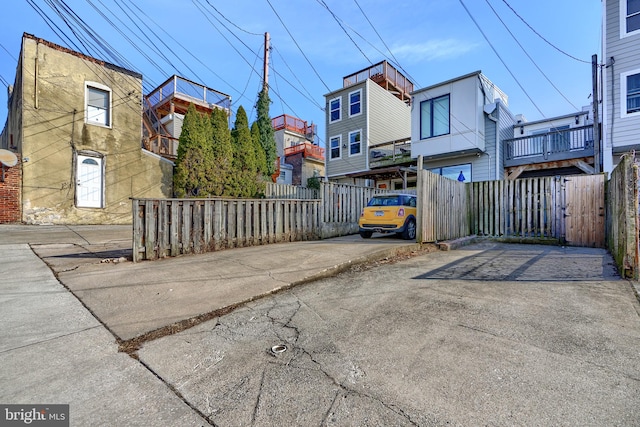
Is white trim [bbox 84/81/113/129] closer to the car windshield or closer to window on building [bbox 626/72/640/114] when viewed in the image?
the car windshield

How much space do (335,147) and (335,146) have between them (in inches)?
2.6

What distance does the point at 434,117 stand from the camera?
14930 millimetres

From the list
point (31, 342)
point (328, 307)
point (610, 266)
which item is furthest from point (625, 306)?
point (31, 342)

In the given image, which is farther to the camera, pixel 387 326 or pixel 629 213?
pixel 629 213

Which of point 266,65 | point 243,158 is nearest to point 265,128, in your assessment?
point 266,65

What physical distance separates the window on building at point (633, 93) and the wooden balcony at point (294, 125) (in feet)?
74.5

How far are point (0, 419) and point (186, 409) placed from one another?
1.04 metres

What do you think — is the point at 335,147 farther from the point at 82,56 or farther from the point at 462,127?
the point at 82,56

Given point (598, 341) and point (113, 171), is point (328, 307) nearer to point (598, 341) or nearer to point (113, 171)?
point (598, 341)

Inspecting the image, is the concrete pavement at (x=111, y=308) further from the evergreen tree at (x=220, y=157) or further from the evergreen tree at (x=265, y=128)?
the evergreen tree at (x=265, y=128)

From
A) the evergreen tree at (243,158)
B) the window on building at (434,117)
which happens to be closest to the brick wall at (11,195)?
the evergreen tree at (243,158)

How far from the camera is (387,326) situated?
2.78 m

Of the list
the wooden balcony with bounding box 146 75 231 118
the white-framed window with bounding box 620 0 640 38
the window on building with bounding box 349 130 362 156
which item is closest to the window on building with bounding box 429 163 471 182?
the window on building with bounding box 349 130 362 156

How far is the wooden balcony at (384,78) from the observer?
67.3ft
